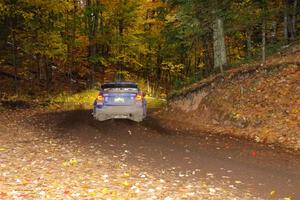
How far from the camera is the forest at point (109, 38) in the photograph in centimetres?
2480

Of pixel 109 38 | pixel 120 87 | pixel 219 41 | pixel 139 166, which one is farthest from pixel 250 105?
pixel 109 38

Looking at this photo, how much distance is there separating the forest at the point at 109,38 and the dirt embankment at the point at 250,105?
145 inches

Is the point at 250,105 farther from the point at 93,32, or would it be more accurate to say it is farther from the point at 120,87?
the point at 93,32

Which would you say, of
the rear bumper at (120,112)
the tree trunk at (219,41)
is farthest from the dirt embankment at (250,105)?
the tree trunk at (219,41)

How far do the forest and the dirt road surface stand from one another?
9.97 meters

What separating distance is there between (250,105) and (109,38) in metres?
20.6

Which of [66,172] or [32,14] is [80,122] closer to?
[66,172]

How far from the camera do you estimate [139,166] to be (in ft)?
32.0

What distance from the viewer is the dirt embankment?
1341cm

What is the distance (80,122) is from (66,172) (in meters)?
8.67

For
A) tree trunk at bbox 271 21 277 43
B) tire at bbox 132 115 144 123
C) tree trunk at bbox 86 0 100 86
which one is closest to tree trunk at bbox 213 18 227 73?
tree trunk at bbox 271 21 277 43

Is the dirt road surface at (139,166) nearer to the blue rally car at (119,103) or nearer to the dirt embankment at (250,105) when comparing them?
the dirt embankment at (250,105)

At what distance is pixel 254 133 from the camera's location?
13.6 m

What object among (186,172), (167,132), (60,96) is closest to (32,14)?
(60,96)
